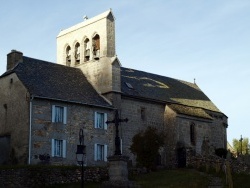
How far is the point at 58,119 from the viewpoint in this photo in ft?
138

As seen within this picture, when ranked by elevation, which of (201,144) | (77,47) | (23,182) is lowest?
(23,182)

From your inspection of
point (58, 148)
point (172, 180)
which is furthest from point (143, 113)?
point (172, 180)

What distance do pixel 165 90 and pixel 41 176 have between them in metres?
23.4

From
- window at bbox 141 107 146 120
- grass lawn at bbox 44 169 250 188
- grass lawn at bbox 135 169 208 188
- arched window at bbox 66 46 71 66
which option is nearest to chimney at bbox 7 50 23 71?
arched window at bbox 66 46 71 66

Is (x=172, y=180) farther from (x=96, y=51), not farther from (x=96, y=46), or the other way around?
(x=96, y=46)

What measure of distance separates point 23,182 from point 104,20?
19.8m

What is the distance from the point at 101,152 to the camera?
4438 cm

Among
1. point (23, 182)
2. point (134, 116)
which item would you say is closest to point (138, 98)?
point (134, 116)

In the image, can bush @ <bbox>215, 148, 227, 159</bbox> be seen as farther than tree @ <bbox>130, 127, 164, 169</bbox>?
Yes

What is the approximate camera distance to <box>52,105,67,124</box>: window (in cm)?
4156

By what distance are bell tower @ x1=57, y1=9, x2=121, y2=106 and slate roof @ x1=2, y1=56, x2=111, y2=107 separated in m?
1.13

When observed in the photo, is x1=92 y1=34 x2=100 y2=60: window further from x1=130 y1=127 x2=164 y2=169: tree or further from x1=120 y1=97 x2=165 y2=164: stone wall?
x1=130 y1=127 x2=164 y2=169: tree

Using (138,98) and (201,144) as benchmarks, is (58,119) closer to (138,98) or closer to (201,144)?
(138,98)

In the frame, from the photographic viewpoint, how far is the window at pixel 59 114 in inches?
1636
